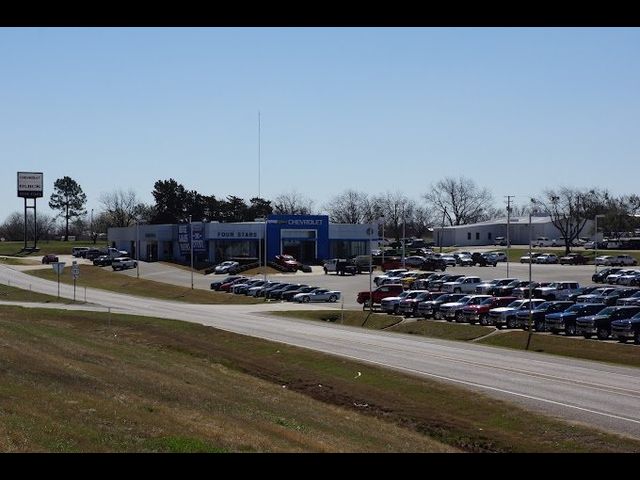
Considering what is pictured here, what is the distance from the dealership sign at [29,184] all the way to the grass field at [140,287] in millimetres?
29660

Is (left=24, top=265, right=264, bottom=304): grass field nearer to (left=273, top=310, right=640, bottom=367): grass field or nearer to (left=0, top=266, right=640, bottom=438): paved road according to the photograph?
(left=273, top=310, right=640, bottom=367): grass field

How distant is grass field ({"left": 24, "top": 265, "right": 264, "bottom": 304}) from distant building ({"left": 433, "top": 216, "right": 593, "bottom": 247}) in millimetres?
67355

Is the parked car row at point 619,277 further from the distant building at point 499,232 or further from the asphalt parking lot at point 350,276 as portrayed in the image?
the distant building at point 499,232

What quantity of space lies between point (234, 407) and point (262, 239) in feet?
297

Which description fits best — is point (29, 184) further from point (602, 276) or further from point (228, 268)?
point (602, 276)

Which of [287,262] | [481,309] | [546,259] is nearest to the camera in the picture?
[481,309]

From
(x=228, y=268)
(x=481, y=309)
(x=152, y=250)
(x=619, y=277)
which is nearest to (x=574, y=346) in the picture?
(x=481, y=309)

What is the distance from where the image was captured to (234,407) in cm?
2205

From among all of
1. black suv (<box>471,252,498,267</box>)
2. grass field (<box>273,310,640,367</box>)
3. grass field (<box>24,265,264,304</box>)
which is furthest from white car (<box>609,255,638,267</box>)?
grass field (<box>273,310,640,367</box>)

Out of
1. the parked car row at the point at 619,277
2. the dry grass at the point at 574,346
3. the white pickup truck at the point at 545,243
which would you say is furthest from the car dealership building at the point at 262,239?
the dry grass at the point at 574,346

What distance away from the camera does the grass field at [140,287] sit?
75.4 m
